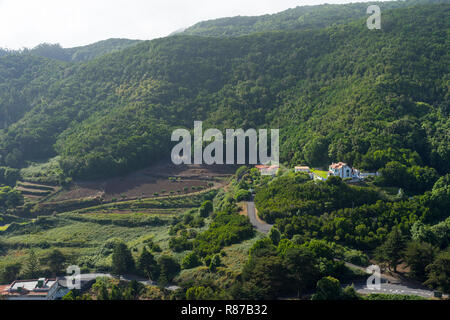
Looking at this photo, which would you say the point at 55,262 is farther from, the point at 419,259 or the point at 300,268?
the point at 419,259

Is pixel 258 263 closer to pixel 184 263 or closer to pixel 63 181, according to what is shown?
pixel 184 263

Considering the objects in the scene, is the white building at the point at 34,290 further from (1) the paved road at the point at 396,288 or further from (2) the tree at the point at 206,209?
(1) the paved road at the point at 396,288

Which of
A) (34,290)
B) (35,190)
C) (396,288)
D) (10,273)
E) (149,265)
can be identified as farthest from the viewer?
(35,190)


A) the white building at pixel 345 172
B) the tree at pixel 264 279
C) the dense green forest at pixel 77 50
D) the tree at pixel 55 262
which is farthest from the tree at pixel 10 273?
the dense green forest at pixel 77 50

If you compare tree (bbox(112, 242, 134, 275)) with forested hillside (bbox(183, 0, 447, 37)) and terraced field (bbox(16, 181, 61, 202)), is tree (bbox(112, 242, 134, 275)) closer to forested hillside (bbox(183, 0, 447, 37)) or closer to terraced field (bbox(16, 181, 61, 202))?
terraced field (bbox(16, 181, 61, 202))

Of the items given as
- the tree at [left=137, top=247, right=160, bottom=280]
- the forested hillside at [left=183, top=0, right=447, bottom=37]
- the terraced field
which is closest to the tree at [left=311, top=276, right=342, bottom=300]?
the tree at [left=137, top=247, right=160, bottom=280]

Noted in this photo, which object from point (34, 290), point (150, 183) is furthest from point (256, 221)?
point (150, 183)
